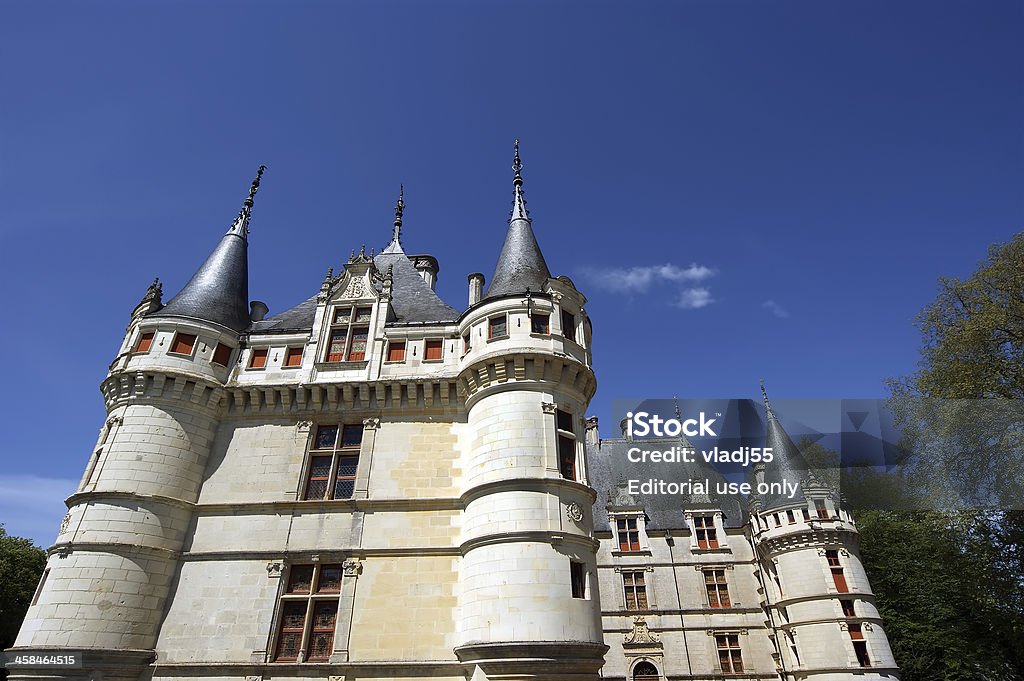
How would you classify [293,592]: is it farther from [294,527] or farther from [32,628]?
[32,628]

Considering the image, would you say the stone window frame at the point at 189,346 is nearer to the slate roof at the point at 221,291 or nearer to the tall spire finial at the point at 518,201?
the slate roof at the point at 221,291

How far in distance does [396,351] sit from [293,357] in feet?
10.5

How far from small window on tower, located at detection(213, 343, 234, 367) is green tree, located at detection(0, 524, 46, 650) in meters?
20.8

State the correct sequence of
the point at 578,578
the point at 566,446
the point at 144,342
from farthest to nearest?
the point at 144,342 < the point at 566,446 < the point at 578,578

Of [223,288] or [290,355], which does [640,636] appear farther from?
[223,288]

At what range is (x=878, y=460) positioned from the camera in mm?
15578

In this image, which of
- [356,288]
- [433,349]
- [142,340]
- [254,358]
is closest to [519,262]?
[433,349]

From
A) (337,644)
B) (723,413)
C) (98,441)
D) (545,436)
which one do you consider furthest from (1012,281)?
(98,441)

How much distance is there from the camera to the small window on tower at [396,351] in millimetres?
16484

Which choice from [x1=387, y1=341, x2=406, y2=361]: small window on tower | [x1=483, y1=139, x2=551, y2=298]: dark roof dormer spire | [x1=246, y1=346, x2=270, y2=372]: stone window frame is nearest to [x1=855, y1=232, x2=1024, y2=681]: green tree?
[x1=483, y1=139, x2=551, y2=298]: dark roof dormer spire

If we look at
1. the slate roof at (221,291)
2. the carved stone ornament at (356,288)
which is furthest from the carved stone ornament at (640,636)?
the slate roof at (221,291)

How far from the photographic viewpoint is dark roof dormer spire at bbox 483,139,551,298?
647 inches

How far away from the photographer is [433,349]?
16578mm

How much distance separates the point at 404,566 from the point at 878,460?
528 inches
